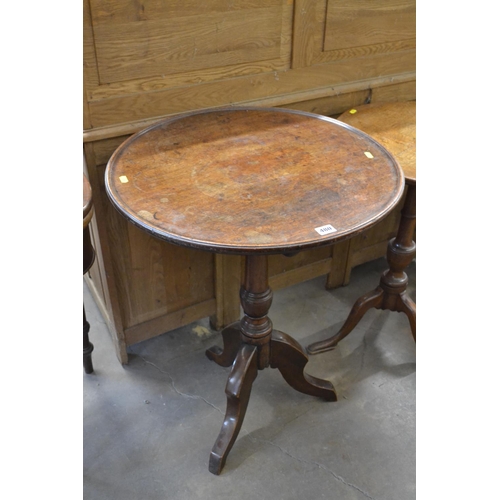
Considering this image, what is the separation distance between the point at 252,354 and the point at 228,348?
12.7 inches

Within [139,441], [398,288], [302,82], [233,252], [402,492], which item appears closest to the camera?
[233,252]

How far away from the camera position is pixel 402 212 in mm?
2176

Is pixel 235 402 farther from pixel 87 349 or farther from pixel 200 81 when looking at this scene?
pixel 200 81

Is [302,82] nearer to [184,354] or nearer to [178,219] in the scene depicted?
[178,219]

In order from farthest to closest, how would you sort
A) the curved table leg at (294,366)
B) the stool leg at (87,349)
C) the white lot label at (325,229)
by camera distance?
the stool leg at (87,349) < the curved table leg at (294,366) < the white lot label at (325,229)

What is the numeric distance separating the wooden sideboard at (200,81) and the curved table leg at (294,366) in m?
0.48

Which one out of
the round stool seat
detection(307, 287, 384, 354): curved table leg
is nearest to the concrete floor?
detection(307, 287, 384, 354): curved table leg

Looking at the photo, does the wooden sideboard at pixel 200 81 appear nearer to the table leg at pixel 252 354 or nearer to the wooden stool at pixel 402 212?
the wooden stool at pixel 402 212

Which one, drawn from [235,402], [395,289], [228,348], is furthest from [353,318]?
[235,402]

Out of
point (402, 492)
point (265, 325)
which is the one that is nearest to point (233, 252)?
point (265, 325)

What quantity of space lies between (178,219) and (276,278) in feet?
3.98

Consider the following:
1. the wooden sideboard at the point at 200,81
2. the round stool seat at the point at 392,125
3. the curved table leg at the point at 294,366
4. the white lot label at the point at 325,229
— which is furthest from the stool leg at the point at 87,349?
the round stool seat at the point at 392,125

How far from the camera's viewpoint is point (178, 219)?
1.45 meters

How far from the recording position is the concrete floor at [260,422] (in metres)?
1.89
